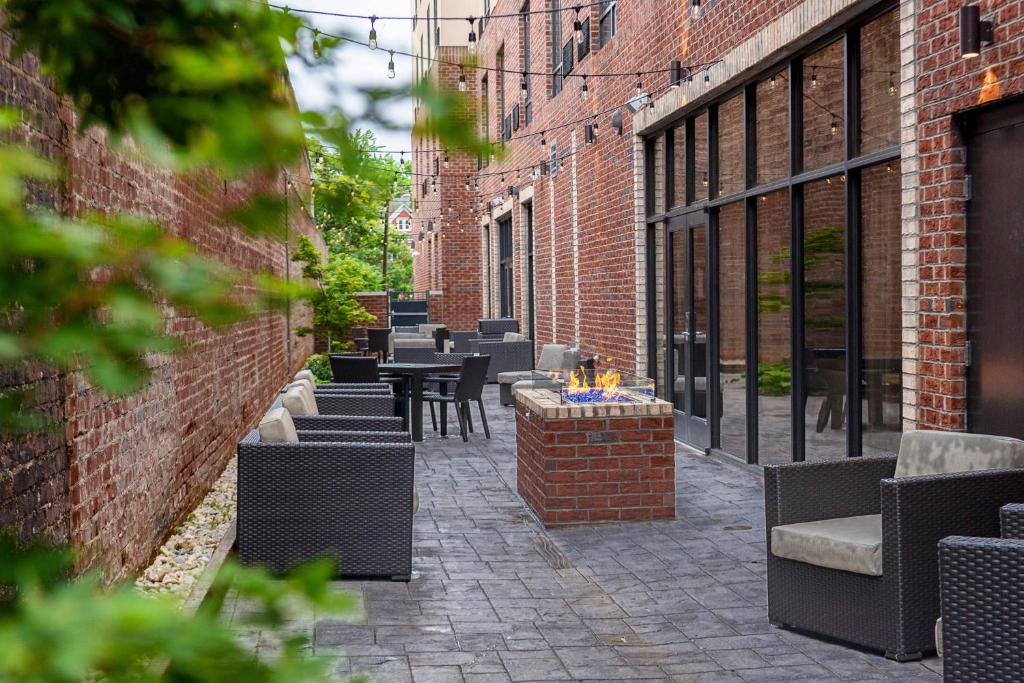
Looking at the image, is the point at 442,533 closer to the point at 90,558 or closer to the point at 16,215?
the point at 90,558

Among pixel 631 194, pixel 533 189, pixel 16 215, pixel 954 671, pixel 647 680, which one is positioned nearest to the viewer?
pixel 16 215

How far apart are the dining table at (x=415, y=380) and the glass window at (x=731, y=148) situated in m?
3.24

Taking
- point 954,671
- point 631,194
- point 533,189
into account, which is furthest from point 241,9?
point 533,189

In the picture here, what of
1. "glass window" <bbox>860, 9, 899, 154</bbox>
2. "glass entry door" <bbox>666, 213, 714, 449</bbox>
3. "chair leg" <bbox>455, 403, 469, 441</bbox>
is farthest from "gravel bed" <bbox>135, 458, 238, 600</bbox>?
"glass window" <bbox>860, 9, 899, 154</bbox>

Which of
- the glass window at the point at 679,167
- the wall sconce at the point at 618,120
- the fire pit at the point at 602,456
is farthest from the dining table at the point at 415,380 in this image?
the fire pit at the point at 602,456

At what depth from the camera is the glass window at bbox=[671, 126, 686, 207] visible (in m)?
10.7

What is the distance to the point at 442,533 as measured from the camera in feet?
22.4

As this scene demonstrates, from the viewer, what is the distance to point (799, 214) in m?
8.16

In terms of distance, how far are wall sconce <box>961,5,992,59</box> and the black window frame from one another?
1.19 m

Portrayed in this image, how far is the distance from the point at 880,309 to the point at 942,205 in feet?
3.85

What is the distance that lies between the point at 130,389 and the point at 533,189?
17773mm

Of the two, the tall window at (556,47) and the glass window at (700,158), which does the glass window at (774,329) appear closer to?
the glass window at (700,158)

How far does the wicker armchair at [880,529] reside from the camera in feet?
14.0

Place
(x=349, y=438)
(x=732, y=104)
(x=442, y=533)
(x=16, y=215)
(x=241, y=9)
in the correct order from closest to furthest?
(x=16, y=215)
(x=241, y=9)
(x=349, y=438)
(x=442, y=533)
(x=732, y=104)
